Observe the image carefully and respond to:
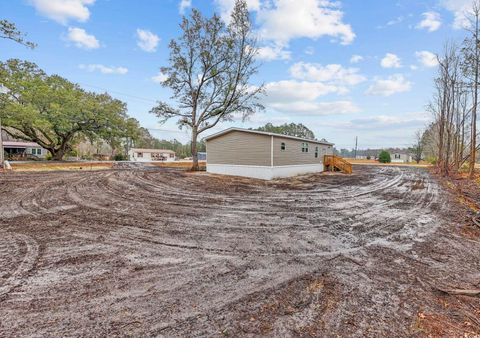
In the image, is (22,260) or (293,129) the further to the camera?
(293,129)

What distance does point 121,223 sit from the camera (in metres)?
5.51

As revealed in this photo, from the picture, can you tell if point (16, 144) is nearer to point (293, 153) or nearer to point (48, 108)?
point (48, 108)

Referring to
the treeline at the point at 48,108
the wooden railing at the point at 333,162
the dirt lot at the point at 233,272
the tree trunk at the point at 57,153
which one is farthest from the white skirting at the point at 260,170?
the tree trunk at the point at 57,153

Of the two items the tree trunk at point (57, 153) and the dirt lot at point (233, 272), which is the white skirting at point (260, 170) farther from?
the tree trunk at point (57, 153)

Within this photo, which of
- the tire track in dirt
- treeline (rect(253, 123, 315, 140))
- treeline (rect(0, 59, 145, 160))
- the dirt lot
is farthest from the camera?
treeline (rect(253, 123, 315, 140))

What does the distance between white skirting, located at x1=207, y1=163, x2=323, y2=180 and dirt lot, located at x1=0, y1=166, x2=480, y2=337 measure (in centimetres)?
836

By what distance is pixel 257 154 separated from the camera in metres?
15.5

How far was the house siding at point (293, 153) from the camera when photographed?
15419mm

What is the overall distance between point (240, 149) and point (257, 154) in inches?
59.0

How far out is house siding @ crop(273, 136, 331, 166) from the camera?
50.6 feet

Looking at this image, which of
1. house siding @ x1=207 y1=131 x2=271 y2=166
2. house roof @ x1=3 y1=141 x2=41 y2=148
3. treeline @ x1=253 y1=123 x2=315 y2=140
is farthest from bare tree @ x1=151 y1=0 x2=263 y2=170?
treeline @ x1=253 y1=123 x2=315 y2=140

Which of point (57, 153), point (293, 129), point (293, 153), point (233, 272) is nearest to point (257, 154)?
point (293, 153)

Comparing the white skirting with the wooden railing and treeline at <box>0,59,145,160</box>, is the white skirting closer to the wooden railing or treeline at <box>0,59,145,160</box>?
the wooden railing

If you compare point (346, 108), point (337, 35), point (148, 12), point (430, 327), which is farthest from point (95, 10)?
point (346, 108)
